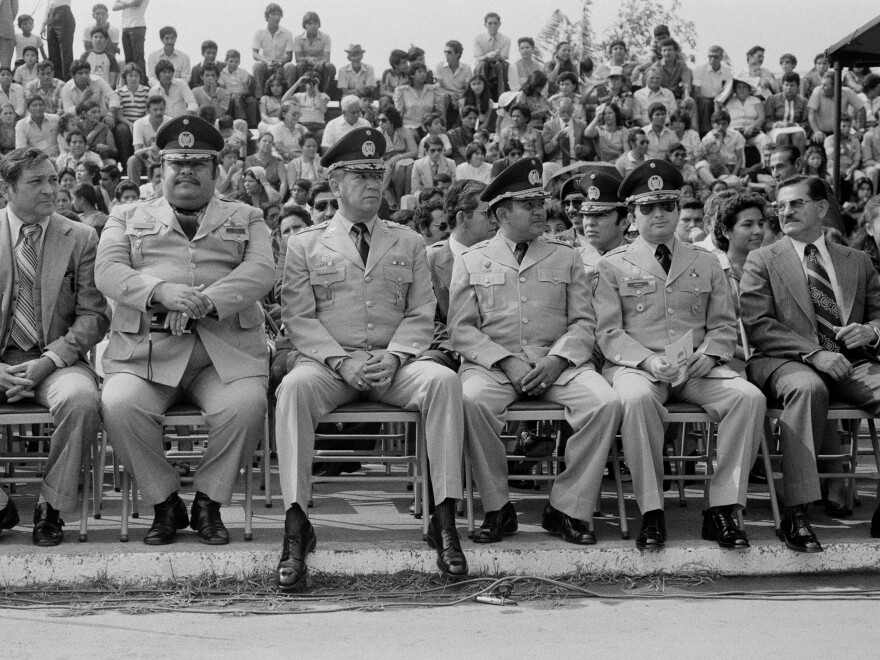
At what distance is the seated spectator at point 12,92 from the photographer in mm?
15883

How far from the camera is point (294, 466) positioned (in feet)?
16.8

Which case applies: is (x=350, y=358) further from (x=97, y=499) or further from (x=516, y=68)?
(x=516, y=68)

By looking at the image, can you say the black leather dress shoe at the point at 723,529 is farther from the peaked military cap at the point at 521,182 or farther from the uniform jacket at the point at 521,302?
the peaked military cap at the point at 521,182

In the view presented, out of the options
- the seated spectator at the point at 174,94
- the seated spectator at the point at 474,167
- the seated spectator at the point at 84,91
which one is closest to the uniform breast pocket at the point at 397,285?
the seated spectator at the point at 474,167

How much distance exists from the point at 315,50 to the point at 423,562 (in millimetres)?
13532

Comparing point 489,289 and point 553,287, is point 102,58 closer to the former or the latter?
point 489,289

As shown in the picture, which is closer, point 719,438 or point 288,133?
point 719,438

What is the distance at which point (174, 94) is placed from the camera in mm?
15859

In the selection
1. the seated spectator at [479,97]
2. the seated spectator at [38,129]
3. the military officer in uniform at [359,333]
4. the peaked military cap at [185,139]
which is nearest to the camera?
the military officer in uniform at [359,333]

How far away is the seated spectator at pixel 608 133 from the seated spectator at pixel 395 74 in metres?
3.05

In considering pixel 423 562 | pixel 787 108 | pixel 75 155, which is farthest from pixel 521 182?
pixel 787 108

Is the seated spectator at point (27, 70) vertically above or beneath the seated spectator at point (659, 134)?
above

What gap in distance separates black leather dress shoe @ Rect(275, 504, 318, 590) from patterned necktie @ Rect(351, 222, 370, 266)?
1.42 metres

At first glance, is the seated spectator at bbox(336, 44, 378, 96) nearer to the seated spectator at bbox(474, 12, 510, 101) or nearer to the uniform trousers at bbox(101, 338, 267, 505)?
the seated spectator at bbox(474, 12, 510, 101)
